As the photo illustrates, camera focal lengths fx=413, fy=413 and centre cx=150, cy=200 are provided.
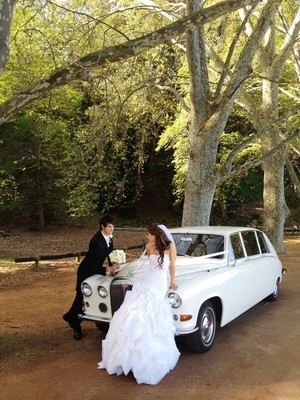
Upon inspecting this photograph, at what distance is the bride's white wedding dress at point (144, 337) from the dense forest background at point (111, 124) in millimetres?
3577

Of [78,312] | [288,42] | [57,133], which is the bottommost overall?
[78,312]

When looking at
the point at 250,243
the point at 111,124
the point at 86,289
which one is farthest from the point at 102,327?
the point at 111,124

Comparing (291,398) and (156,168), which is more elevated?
(156,168)

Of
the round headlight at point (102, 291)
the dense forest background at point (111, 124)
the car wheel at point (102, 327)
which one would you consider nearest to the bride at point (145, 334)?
the round headlight at point (102, 291)

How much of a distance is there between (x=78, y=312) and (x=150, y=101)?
1111 cm

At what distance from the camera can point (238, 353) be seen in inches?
223

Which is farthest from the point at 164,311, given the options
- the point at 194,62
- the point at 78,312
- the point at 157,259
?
the point at 194,62

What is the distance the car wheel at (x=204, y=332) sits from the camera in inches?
218

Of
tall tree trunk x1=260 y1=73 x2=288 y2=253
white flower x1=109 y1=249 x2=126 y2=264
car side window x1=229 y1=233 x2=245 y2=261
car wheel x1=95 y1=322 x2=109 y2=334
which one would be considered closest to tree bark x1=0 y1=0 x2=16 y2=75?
white flower x1=109 y1=249 x2=126 y2=264

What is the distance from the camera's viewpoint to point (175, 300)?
5.35 metres

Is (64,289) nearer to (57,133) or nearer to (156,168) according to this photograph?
(57,133)

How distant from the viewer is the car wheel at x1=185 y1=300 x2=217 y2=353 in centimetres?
553

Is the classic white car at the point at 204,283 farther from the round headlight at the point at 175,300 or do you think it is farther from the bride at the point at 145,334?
the bride at the point at 145,334

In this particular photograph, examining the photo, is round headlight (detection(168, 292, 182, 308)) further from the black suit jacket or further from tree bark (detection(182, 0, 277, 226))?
tree bark (detection(182, 0, 277, 226))
